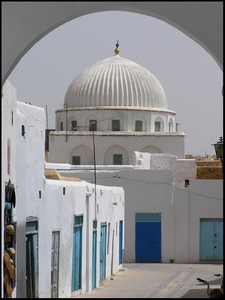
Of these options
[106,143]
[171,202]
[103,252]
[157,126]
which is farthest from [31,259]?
[157,126]

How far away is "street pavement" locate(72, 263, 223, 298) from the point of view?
706 inches

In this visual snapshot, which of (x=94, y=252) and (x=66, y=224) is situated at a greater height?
(x=66, y=224)

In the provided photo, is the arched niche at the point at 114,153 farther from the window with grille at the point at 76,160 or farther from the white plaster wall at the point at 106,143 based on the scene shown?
the window with grille at the point at 76,160

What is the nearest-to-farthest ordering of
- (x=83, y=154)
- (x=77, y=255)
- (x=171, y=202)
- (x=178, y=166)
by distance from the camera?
1. (x=77, y=255)
2. (x=171, y=202)
3. (x=178, y=166)
4. (x=83, y=154)

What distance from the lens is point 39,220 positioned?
14984 millimetres

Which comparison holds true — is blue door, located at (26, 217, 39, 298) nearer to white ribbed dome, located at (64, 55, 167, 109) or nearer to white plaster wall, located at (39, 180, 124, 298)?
white plaster wall, located at (39, 180, 124, 298)

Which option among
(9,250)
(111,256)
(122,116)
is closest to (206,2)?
(9,250)

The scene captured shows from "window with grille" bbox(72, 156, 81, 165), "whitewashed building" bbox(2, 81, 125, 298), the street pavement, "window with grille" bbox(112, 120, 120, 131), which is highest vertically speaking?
"window with grille" bbox(112, 120, 120, 131)

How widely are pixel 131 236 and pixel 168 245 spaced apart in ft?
4.95

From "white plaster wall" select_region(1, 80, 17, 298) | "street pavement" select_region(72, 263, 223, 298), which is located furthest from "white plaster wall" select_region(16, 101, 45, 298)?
"street pavement" select_region(72, 263, 223, 298)

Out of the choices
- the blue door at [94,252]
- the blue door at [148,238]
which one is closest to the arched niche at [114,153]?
the blue door at [148,238]

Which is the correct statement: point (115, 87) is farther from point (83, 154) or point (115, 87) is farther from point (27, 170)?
point (27, 170)

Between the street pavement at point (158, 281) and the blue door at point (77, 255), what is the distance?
32cm

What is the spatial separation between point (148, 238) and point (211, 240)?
235 cm
